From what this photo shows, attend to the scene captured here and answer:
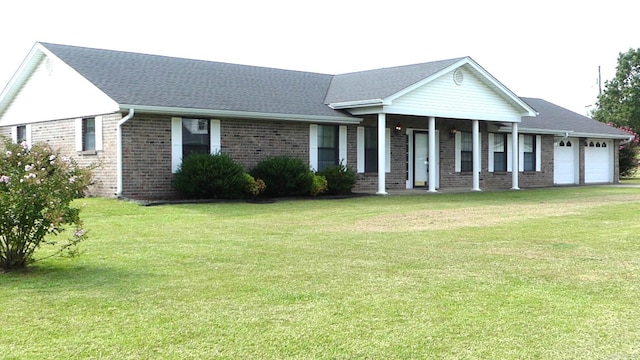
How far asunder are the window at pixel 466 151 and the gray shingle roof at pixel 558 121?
2943 mm

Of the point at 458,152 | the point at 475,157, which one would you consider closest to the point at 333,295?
the point at 475,157

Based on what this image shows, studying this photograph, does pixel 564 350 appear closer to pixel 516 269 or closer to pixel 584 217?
pixel 516 269

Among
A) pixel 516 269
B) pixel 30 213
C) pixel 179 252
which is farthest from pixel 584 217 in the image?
pixel 30 213

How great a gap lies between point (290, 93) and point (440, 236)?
1267 centimetres

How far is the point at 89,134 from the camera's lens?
19.4 meters

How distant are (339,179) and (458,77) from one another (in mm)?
6195

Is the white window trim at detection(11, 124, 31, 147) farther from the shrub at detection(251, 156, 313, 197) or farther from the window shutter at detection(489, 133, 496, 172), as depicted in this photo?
the window shutter at detection(489, 133, 496, 172)

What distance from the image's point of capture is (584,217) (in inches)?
538

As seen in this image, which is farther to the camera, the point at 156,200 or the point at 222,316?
the point at 156,200

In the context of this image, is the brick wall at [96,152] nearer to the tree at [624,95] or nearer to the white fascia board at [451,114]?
the white fascia board at [451,114]

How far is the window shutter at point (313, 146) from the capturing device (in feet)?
70.4

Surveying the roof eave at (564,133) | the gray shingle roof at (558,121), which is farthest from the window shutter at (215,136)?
the gray shingle roof at (558,121)

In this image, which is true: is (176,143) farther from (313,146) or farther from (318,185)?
(313,146)

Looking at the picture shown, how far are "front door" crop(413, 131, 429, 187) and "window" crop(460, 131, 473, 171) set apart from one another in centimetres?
181
